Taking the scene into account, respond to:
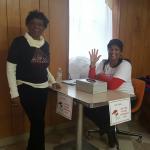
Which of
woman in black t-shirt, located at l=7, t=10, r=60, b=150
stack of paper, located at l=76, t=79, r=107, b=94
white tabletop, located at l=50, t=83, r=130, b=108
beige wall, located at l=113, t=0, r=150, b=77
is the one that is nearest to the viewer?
white tabletop, located at l=50, t=83, r=130, b=108

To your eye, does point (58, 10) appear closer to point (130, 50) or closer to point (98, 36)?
point (98, 36)

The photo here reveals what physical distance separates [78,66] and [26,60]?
1.20 m

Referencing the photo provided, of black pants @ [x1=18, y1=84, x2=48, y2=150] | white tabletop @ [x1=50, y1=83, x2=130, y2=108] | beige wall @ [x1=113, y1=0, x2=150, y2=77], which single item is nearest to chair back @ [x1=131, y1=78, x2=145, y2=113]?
white tabletop @ [x1=50, y1=83, x2=130, y2=108]

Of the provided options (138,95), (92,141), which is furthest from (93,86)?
(92,141)

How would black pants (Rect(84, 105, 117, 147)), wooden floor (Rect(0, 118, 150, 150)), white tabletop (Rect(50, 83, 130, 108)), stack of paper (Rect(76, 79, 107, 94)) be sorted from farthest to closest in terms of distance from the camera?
1. wooden floor (Rect(0, 118, 150, 150))
2. black pants (Rect(84, 105, 117, 147))
3. stack of paper (Rect(76, 79, 107, 94))
4. white tabletop (Rect(50, 83, 130, 108))

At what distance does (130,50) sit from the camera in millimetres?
3887

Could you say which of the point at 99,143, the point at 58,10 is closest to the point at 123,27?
the point at 58,10

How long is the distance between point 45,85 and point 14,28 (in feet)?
2.63

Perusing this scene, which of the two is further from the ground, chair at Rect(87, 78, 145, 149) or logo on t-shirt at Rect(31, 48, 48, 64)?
logo on t-shirt at Rect(31, 48, 48, 64)

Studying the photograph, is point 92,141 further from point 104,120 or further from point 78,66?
Answer: point 78,66

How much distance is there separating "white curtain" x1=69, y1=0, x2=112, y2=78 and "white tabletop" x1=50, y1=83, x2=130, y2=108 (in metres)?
0.83

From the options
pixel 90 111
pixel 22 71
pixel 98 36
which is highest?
pixel 98 36

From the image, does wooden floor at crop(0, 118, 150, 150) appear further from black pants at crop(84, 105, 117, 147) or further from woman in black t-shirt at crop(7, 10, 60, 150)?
woman in black t-shirt at crop(7, 10, 60, 150)

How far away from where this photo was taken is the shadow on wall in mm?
3238
